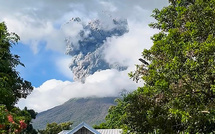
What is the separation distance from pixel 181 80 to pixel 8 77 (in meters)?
8.62

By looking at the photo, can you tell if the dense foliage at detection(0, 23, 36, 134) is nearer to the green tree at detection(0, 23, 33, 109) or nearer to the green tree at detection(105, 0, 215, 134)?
the green tree at detection(0, 23, 33, 109)

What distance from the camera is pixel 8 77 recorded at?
13.8 meters

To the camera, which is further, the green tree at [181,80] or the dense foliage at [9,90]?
the green tree at [181,80]

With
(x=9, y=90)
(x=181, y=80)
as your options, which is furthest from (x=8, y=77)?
(x=181, y=80)

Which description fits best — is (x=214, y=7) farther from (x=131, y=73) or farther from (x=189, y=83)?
(x=131, y=73)

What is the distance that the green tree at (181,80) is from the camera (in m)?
13.6

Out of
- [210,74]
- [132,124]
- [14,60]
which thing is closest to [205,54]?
[210,74]

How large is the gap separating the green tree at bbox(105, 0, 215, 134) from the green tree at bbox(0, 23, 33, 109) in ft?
23.6

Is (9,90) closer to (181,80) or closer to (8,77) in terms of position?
(8,77)

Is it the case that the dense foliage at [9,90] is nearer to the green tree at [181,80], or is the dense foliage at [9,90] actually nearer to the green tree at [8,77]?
the green tree at [8,77]

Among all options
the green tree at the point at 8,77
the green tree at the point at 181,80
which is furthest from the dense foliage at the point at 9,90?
the green tree at the point at 181,80

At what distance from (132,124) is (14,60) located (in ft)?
27.7

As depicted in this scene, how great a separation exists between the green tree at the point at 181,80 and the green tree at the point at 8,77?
719 cm

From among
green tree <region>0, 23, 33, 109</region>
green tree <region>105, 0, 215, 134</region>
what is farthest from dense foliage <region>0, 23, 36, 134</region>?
green tree <region>105, 0, 215, 134</region>
